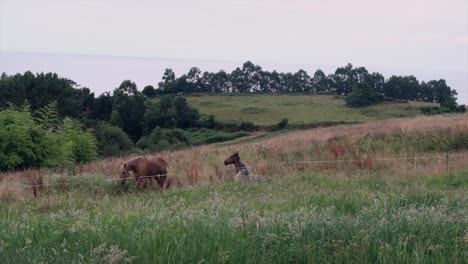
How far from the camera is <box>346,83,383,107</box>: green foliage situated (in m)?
85.9

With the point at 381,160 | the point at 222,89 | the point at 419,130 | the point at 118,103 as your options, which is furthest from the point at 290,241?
the point at 222,89

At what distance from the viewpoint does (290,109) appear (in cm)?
8981

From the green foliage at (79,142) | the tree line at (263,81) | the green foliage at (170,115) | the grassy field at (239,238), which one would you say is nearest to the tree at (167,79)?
the tree line at (263,81)

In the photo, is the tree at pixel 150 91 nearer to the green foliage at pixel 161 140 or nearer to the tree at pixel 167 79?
the tree at pixel 167 79

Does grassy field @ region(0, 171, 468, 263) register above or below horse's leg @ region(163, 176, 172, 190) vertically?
above

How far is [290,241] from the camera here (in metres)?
4.55

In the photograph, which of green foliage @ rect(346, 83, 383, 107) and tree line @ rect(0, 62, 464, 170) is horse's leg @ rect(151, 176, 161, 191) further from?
green foliage @ rect(346, 83, 383, 107)

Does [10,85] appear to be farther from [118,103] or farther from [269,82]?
[269,82]

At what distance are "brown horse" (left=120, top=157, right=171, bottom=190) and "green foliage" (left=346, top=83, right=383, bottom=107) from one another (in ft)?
246

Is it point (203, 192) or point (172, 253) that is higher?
point (172, 253)

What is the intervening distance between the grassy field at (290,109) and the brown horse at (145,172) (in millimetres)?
58464

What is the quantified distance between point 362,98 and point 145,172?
7607cm

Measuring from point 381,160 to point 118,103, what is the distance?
202 feet

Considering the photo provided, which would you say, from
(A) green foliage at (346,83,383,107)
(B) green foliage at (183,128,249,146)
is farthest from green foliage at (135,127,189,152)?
(A) green foliage at (346,83,383,107)
